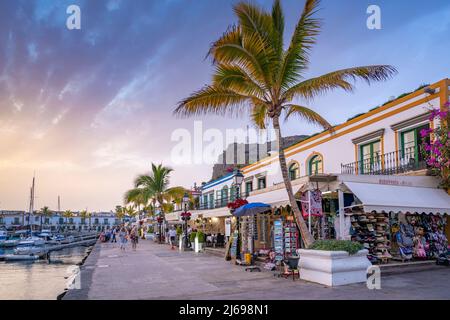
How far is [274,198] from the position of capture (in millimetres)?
14344

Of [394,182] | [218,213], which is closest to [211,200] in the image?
[218,213]

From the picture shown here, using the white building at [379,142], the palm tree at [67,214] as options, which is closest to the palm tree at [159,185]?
the white building at [379,142]

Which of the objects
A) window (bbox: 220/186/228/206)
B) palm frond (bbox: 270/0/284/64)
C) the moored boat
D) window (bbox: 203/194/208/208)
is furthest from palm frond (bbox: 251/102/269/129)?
the moored boat

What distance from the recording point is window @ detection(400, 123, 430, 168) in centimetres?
1445

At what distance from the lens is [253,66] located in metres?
11.4

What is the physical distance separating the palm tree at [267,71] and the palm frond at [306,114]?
0.12ft

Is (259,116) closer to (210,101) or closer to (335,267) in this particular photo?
(210,101)

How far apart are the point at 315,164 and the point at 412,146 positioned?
23.2ft

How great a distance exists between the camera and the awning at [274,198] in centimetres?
1348

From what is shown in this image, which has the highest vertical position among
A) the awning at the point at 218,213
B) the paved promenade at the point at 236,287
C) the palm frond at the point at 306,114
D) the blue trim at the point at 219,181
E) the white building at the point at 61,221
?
the palm frond at the point at 306,114

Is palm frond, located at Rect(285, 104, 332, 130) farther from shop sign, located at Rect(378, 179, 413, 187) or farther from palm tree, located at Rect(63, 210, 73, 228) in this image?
palm tree, located at Rect(63, 210, 73, 228)

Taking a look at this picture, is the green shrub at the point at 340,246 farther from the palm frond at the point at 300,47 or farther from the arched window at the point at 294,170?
the arched window at the point at 294,170
